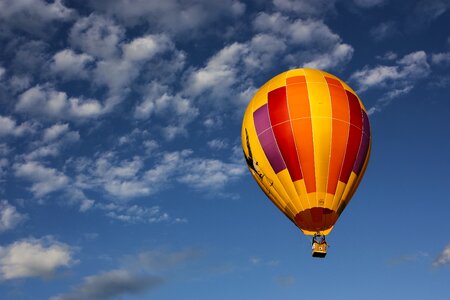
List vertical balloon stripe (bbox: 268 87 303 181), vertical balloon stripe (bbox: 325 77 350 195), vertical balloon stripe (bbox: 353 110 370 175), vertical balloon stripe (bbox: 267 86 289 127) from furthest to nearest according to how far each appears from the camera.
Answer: vertical balloon stripe (bbox: 267 86 289 127) → vertical balloon stripe (bbox: 353 110 370 175) → vertical balloon stripe (bbox: 268 87 303 181) → vertical balloon stripe (bbox: 325 77 350 195)

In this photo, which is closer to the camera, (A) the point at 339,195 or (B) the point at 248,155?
(A) the point at 339,195

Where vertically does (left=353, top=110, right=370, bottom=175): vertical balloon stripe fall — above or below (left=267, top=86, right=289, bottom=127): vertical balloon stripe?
below

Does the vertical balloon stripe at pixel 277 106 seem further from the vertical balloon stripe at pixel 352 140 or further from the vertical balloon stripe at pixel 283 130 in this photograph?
the vertical balloon stripe at pixel 352 140

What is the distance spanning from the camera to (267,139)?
107 ft

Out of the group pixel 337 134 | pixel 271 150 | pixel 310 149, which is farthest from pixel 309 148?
pixel 271 150

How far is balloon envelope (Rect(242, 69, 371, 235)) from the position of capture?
30.9m

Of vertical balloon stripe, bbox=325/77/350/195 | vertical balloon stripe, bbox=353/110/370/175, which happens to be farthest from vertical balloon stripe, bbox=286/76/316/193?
vertical balloon stripe, bbox=353/110/370/175

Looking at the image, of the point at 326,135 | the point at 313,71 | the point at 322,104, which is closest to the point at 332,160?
the point at 326,135

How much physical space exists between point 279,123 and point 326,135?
280cm

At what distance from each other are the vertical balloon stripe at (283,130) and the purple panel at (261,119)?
30 centimetres

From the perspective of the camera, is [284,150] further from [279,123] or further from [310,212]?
[310,212]

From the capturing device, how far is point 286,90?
3378 centimetres

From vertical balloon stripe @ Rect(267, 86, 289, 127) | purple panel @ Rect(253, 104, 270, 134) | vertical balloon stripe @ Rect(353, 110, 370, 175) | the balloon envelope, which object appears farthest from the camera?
purple panel @ Rect(253, 104, 270, 134)

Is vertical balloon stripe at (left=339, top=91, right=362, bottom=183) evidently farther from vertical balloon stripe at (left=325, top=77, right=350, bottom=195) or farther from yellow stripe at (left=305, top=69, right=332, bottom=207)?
yellow stripe at (left=305, top=69, right=332, bottom=207)
